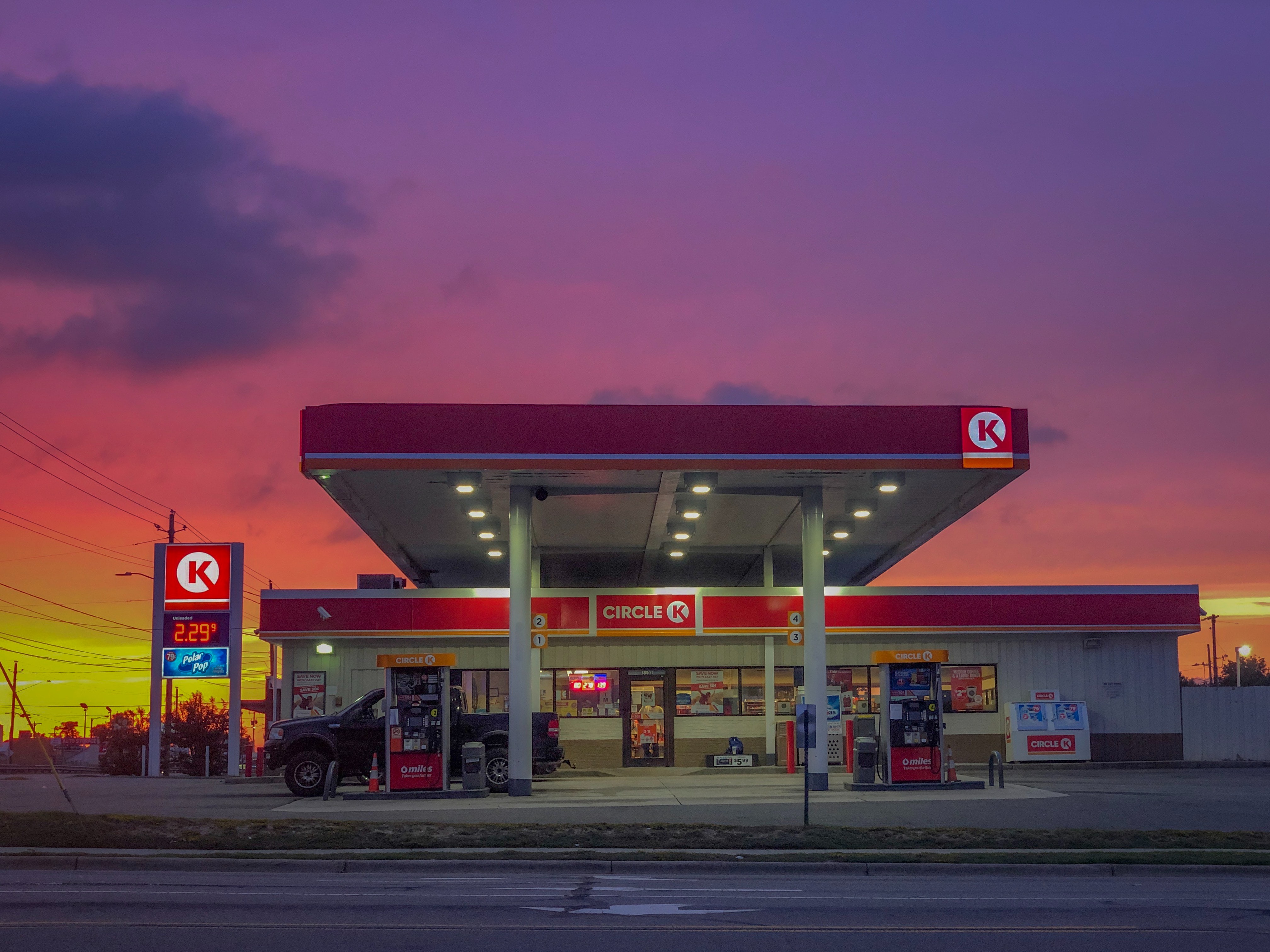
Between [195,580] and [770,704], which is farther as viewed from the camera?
[195,580]

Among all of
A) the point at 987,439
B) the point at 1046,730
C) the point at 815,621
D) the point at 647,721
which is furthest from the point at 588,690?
the point at 987,439

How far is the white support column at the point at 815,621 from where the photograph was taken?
2441 cm

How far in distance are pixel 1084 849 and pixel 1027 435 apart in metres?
9.91

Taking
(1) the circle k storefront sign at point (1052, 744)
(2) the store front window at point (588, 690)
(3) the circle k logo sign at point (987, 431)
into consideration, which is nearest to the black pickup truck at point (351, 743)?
A: (2) the store front window at point (588, 690)

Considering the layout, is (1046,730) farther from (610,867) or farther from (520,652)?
(610,867)

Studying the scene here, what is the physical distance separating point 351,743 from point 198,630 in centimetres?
938

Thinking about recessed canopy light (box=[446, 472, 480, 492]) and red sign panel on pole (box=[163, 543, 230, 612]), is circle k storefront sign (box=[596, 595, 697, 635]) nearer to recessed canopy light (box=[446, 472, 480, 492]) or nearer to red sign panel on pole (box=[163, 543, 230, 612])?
recessed canopy light (box=[446, 472, 480, 492])

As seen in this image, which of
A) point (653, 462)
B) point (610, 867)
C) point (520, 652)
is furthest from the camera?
point (520, 652)

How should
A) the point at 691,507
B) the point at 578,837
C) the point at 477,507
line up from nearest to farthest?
the point at 578,837, the point at 691,507, the point at 477,507

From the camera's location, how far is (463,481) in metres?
24.4

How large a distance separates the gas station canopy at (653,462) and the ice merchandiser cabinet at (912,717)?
3662mm

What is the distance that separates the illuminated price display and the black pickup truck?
7556mm

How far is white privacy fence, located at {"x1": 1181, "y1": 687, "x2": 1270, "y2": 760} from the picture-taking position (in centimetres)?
3353

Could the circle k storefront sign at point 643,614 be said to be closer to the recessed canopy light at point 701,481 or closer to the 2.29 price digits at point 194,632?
the recessed canopy light at point 701,481
